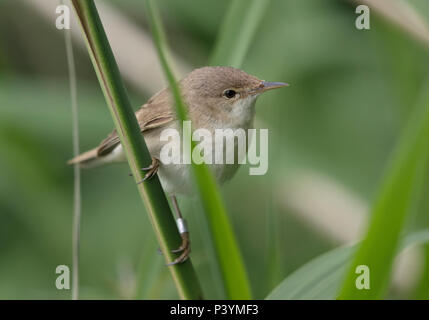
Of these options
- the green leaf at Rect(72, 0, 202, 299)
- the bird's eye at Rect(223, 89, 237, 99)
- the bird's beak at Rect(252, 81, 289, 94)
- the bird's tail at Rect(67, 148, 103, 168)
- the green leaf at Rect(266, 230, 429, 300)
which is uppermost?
the bird's tail at Rect(67, 148, 103, 168)

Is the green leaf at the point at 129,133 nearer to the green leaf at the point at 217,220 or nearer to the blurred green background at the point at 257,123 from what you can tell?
the green leaf at the point at 217,220

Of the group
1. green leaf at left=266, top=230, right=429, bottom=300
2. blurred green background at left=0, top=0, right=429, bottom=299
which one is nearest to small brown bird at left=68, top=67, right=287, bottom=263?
blurred green background at left=0, top=0, right=429, bottom=299

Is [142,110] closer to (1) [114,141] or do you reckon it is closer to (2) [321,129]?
(1) [114,141]

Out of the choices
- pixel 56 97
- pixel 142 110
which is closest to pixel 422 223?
pixel 142 110

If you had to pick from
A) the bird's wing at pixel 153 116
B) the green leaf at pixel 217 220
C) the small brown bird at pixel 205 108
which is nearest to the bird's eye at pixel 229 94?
the small brown bird at pixel 205 108

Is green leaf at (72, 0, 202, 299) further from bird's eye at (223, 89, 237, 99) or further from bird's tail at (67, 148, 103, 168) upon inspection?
bird's tail at (67, 148, 103, 168)

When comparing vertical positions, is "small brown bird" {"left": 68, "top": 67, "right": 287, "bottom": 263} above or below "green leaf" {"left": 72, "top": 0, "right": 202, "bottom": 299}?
above
